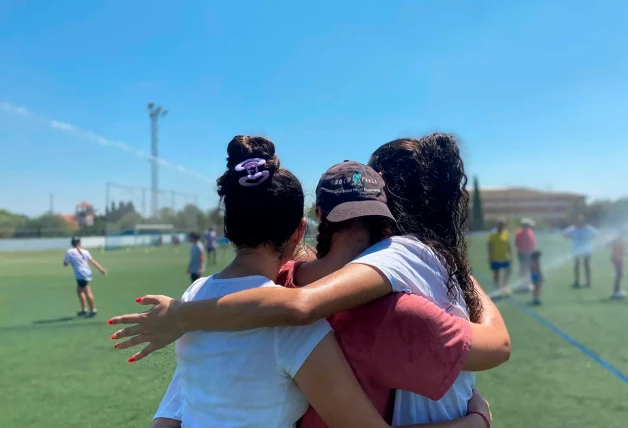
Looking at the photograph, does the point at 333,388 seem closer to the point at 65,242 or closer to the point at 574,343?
→ the point at 574,343

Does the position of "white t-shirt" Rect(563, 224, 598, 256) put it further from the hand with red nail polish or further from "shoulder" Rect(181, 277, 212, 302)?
the hand with red nail polish

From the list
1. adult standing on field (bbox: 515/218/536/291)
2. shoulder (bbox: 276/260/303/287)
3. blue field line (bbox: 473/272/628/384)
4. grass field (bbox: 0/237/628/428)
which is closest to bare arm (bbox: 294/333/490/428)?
shoulder (bbox: 276/260/303/287)

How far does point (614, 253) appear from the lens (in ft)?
48.0

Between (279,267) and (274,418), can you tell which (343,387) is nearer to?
(274,418)

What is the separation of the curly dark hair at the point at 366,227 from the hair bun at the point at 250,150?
0.87ft

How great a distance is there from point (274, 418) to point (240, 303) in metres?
0.34

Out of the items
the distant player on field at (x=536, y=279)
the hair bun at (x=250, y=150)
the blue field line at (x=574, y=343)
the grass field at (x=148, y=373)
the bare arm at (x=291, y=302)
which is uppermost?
the hair bun at (x=250, y=150)

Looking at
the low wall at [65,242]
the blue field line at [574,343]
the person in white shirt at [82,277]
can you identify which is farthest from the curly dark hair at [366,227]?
the low wall at [65,242]

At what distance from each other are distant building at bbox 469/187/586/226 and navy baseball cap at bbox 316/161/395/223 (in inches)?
4445

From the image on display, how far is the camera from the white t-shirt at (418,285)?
1.61m

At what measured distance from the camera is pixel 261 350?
1555 millimetres

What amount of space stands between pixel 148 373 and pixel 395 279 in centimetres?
344

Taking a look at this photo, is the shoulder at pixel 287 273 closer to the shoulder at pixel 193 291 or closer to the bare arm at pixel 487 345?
the shoulder at pixel 193 291

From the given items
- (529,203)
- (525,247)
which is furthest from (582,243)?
(529,203)
